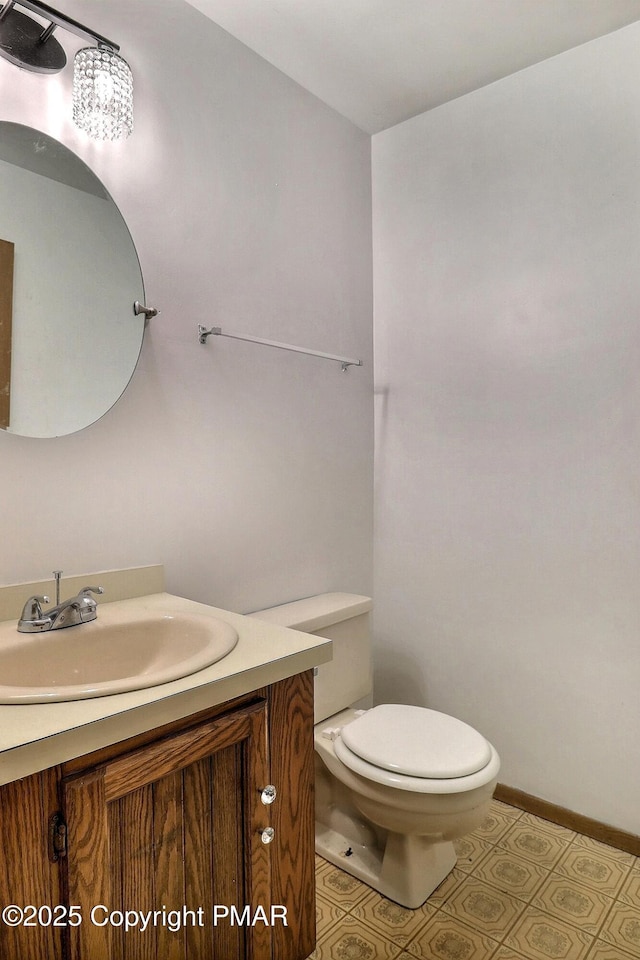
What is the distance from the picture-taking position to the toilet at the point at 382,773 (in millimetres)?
1476

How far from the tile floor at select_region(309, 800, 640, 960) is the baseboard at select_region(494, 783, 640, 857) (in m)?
0.02

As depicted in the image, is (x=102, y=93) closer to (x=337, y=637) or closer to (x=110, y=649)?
(x=110, y=649)

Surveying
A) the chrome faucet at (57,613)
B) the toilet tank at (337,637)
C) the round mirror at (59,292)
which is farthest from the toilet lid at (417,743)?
the round mirror at (59,292)

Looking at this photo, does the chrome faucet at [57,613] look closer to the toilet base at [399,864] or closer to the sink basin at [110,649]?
the sink basin at [110,649]

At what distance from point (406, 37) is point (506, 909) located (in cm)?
247

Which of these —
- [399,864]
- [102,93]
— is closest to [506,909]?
[399,864]

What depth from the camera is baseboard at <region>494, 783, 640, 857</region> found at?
1.84 meters

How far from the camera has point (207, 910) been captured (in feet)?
3.44

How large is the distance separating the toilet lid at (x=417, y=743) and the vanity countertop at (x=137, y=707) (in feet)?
1.62

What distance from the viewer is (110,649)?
1293 mm

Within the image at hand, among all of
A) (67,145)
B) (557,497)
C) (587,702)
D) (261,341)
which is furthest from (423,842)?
(67,145)

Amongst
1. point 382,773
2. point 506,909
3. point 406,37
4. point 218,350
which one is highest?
point 406,37

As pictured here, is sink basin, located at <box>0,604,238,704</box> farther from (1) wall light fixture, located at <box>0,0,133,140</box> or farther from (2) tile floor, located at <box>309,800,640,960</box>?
(1) wall light fixture, located at <box>0,0,133,140</box>

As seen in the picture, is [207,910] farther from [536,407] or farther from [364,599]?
[536,407]
